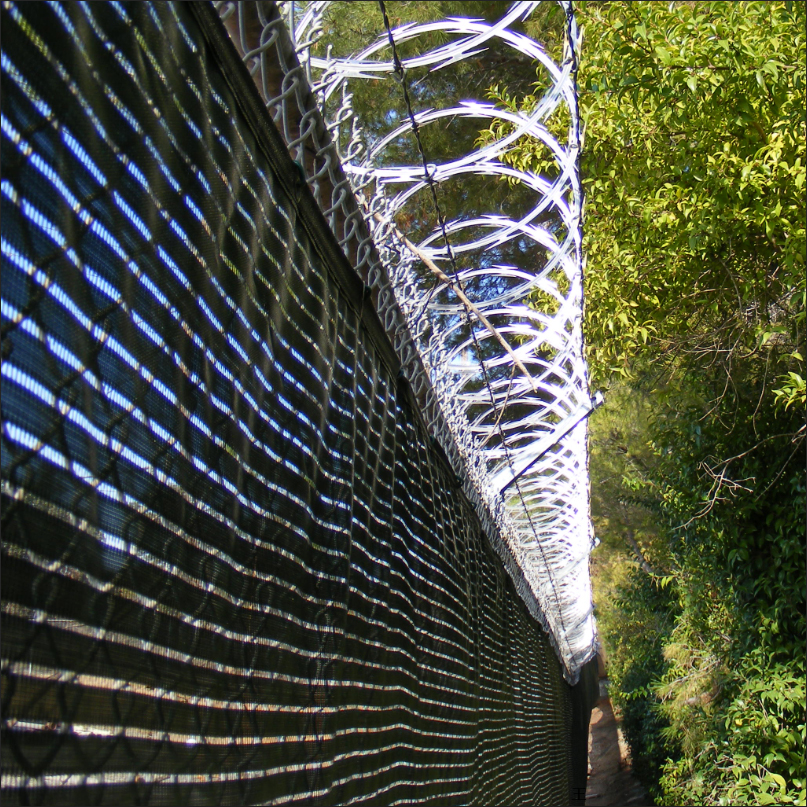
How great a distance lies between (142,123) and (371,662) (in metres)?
1.03

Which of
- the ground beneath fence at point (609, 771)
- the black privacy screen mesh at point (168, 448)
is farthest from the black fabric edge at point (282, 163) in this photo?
the ground beneath fence at point (609, 771)

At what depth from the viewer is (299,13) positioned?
136cm

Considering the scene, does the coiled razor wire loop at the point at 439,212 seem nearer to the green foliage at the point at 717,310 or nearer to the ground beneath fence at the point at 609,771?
the green foliage at the point at 717,310

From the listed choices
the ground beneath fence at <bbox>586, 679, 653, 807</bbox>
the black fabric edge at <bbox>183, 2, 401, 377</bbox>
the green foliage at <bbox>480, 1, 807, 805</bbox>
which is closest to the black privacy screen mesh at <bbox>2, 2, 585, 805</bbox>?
the black fabric edge at <bbox>183, 2, 401, 377</bbox>

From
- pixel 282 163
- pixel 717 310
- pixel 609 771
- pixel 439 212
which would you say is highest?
pixel 717 310

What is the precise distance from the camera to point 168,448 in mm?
781

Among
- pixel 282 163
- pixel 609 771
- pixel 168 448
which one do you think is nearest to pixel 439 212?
pixel 282 163

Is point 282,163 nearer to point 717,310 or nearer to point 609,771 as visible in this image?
point 717,310

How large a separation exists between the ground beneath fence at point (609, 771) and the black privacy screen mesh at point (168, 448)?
1085cm

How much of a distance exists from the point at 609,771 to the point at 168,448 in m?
19.8

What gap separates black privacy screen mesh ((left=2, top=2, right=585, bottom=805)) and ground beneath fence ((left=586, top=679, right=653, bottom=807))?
35.6 feet

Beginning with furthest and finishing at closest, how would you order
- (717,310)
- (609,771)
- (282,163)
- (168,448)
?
(609,771) → (717,310) → (282,163) → (168,448)

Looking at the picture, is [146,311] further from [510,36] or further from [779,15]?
[779,15]

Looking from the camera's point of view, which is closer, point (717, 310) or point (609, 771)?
point (717, 310)
